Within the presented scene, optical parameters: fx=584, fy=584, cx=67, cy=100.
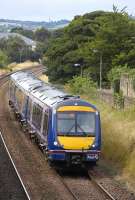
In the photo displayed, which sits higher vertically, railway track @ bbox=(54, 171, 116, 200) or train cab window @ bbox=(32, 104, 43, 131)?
train cab window @ bbox=(32, 104, 43, 131)

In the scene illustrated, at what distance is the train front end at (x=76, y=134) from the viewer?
2094 cm

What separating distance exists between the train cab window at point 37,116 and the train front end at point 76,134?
2773 millimetres

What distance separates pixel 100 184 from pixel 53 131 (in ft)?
9.37

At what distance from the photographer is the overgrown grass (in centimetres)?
2158

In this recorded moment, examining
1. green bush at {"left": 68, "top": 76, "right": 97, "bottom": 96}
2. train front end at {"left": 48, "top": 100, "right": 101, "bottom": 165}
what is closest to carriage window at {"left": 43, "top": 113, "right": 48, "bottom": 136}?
train front end at {"left": 48, "top": 100, "right": 101, "bottom": 165}

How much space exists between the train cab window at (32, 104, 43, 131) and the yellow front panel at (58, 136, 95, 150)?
3236mm

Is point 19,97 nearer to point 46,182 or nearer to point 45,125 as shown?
point 45,125

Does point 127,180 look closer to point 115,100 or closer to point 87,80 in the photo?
point 115,100

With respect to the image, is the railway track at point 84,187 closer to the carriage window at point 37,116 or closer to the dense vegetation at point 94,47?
the carriage window at point 37,116

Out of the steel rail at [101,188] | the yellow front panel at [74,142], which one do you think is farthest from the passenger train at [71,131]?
the steel rail at [101,188]

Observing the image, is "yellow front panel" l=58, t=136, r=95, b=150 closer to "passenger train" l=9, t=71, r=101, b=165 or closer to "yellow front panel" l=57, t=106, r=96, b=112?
"passenger train" l=9, t=71, r=101, b=165

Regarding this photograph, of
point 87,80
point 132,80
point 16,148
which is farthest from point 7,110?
point 16,148

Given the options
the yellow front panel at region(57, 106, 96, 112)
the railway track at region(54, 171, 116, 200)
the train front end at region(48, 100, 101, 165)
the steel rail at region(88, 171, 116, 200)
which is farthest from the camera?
the yellow front panel at region(57, 106, 96, 112)

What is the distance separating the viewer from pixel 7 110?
155 ft
